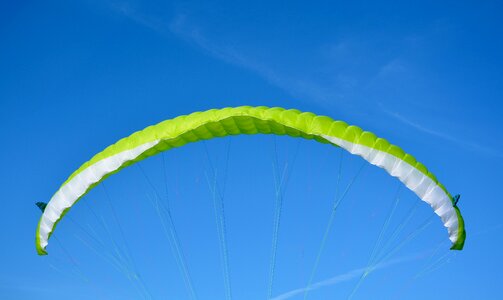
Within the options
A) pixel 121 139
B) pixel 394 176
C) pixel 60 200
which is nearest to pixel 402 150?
pixel 394 176

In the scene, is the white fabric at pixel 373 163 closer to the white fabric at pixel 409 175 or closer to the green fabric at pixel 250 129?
the white fabric at pixel 409 175

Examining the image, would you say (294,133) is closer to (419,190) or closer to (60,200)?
(419,190)

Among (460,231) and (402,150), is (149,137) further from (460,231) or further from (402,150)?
(460,231)

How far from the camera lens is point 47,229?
63.5ft

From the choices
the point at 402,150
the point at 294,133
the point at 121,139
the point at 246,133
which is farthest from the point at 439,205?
the point at 121,139

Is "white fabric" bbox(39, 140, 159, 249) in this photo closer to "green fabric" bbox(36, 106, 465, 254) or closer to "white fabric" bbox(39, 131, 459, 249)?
"white fabric" bbox(39, 131, 459, 249)

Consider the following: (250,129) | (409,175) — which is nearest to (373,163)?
(409,175)

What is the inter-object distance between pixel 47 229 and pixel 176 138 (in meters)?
4.94

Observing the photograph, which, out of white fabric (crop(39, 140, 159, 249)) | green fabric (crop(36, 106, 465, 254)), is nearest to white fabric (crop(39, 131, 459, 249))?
white fabric (crop(39, 140, 159, 249))

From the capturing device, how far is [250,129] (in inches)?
715

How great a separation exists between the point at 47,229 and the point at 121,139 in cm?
358

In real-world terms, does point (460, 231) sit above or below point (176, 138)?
below

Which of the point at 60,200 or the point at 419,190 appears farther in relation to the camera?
the point at 60,200

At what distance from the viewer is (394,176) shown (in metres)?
17.4
